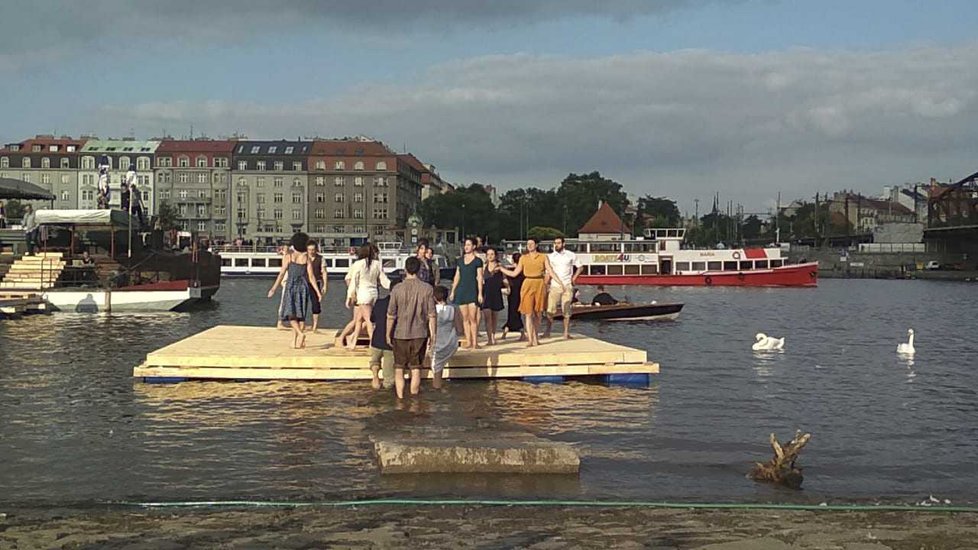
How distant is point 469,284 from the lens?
698 inches

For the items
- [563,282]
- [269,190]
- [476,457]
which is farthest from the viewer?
[269,190]

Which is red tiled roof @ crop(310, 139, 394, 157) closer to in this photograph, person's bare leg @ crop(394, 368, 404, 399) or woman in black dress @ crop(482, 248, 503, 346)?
woman in black dress @ crop(482, 248, 503, 346)

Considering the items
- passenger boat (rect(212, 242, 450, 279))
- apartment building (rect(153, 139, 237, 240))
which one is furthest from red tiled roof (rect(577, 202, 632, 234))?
apartment building (rect(153, 139, 237, 240))

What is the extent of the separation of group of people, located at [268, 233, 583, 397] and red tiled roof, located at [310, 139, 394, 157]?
435ft

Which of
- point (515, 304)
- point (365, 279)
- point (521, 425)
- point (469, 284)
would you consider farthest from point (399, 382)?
point (515, 304)

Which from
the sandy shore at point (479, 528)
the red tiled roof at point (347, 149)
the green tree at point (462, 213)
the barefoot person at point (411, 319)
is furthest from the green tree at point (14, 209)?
the sandy shore at point (479, 528)

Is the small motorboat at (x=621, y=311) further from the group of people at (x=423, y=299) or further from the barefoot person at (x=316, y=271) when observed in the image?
the barefoot person at (x=316, y=271)

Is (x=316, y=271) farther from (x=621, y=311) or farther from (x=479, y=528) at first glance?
(x=621, y=311)

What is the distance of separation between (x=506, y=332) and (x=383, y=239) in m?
123

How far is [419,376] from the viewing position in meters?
15.5

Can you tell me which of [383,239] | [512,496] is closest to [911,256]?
[383,239]

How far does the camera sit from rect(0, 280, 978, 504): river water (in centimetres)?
1058

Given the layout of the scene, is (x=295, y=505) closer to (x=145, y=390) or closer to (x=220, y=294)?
(x=145, y=390)

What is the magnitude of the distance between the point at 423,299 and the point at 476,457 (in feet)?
13.1
